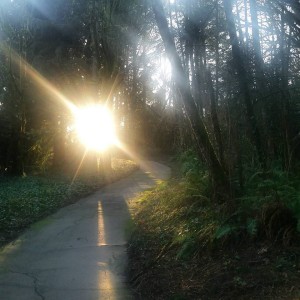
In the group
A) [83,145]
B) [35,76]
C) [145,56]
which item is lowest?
[83,145]

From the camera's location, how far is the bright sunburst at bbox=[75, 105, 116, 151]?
2427cm

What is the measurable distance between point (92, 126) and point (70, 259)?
18050 millimetres

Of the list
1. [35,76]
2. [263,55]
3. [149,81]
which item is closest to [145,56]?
[149,81]

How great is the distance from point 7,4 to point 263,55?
14.0 m

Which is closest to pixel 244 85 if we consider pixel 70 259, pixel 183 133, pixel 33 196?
pixel 70 259

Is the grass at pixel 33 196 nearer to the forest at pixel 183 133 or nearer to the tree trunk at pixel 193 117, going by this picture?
the forest at pixel 183 133

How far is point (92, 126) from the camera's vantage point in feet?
84.6

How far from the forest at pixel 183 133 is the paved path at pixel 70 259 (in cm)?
45

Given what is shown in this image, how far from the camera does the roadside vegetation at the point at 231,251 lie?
18.3 feet

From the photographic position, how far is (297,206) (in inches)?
261

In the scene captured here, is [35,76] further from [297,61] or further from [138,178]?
[297,61]

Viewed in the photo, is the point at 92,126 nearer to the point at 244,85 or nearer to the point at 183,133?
the point at 183,133

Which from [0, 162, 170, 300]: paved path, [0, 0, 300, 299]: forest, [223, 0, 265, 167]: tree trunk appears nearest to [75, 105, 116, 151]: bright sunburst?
[0, 0, 300, 299]: forest

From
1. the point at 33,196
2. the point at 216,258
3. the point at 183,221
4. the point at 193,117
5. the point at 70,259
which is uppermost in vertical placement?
the point at 193,117
